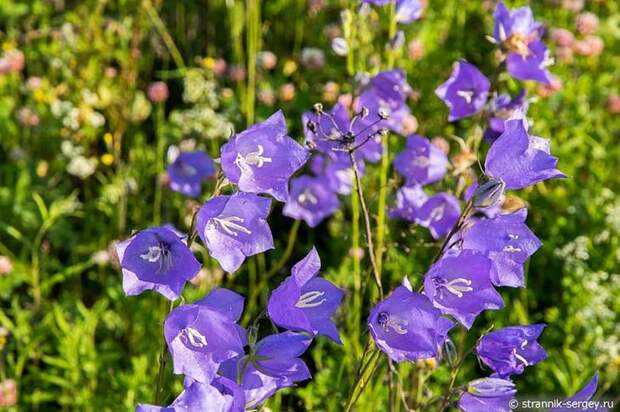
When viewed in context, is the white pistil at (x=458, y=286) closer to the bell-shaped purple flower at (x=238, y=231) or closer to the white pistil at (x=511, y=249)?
the white pistil at (x=511, y=249)

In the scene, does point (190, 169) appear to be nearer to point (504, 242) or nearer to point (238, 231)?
point (238, 231)

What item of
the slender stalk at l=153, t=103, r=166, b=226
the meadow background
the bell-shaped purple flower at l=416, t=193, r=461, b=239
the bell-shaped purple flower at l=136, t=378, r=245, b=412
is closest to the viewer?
the bell-shaped purple flower at l=136, t=378, r=245, b=412

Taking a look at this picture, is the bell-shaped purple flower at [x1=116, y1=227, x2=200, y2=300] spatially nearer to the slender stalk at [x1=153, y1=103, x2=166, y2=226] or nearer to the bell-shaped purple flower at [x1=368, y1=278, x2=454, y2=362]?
the bell-shaped purple flower at [x1=368, y1=278, x2=454, y2=362]

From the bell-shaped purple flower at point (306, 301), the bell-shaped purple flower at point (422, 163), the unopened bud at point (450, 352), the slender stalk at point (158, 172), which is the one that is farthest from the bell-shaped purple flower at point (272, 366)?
the slender stalk at point (158, 172)

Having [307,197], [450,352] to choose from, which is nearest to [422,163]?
[307,197]

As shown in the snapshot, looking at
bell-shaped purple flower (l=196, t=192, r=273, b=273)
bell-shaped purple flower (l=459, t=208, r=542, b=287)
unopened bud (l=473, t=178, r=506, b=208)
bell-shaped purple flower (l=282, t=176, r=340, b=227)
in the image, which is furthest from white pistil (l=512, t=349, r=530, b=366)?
bell-shaped purple flower (l=282, t=176, r=340, b=227)

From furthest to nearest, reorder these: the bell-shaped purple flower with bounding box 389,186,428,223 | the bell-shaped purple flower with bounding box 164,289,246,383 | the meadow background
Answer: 1. the meadow background
2. the bell-shaped purple flower with bounding box 389,186,428,223
3. the bell-shaped purple flower with bounding box 164,289,246,383
